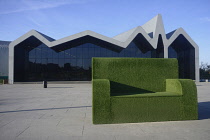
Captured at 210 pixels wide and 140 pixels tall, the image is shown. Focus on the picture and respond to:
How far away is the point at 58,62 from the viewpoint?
29.5 meters

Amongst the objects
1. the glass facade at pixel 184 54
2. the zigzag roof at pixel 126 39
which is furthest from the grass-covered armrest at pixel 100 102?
the glass facade at pixel 184 54

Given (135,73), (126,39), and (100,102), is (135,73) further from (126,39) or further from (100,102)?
(126,39)

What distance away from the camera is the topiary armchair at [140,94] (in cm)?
474

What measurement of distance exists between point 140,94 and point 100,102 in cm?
136

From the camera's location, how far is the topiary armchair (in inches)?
187

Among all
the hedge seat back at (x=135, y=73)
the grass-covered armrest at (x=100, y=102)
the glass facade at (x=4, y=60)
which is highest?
the glass facade at (x=4, y=60)

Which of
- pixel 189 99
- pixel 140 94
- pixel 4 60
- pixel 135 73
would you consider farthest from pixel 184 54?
pixel 4 60

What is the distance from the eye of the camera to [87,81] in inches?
1123

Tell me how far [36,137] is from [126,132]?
209cm

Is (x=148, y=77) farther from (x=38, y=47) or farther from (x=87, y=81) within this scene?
(x=38, y=47)

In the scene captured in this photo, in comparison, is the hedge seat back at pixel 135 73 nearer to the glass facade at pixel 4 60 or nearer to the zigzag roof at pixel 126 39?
the zigzag roof at pixel 126 39

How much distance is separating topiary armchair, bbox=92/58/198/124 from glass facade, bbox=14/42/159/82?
2301 cm

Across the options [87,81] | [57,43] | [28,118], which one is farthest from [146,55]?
[28,118]

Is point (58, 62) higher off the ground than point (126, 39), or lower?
lower
